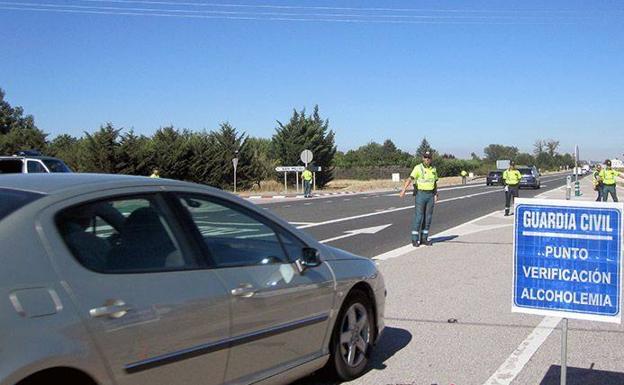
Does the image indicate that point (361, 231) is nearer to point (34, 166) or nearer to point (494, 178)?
point (34, 166)

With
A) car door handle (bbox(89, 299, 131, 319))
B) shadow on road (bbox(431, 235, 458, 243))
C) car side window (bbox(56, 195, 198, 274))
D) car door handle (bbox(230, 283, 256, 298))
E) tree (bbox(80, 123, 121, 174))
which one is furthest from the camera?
tree (bbox(80, 123, 121, 174))

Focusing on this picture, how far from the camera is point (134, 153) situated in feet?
128

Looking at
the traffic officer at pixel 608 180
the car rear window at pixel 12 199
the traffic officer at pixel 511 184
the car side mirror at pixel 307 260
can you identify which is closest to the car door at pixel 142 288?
the car rear window at pixel 12 199

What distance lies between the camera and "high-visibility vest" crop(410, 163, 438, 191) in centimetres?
1262

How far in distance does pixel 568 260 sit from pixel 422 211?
8.17m

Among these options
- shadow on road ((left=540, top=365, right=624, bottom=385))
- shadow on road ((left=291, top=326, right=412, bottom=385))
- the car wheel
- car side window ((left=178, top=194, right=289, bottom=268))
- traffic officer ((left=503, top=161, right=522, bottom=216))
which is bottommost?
shadow on road ((left=540, top=365, right=624, bottom=385))

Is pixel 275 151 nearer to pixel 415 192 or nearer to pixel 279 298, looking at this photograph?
pixel 415 192

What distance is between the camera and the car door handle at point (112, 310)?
2996 mm

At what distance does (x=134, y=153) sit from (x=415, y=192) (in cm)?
2914

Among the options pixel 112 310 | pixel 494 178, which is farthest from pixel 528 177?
pixel 112 310

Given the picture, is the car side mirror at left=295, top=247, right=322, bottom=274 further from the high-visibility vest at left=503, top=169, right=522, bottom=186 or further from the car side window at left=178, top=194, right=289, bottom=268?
the high-visibility vest at left=503, top=169, right=522, bottom=186

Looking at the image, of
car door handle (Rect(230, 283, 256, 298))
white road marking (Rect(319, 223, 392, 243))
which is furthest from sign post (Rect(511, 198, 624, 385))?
white road marking (Rect(319, 223, 392, 243))

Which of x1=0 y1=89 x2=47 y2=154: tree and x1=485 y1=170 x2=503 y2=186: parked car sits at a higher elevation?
x1=0 y1=89 x2=47 y2=154: tree

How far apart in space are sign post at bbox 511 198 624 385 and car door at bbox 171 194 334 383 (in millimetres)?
1373
